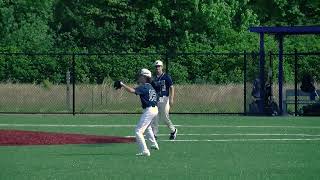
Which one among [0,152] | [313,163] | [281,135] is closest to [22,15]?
[281,135]

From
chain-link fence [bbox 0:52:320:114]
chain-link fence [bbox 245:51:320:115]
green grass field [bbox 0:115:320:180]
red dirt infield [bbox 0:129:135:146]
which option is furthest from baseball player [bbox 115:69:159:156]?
chain-link fence [bbox 0:52:320:114]

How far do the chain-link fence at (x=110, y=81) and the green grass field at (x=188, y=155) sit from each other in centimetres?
948

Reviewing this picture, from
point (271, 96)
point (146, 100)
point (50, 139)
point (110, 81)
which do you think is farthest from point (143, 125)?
point (110, 81)

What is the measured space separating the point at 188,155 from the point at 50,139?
198 inches

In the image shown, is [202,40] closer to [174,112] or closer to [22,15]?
[22,15]

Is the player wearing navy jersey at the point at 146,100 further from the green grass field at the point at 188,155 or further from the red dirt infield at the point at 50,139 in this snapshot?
the red dirt infield at the point at 50,139

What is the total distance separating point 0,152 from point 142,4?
36.8 m

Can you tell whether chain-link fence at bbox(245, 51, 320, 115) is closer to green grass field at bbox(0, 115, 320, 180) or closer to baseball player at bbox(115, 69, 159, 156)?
green grass field at bbox(0, 115, 320, 180)

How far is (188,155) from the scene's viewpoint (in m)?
20.6

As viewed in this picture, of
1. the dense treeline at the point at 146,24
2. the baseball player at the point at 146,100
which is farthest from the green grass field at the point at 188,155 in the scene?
the dense treeline at the point at 146,24

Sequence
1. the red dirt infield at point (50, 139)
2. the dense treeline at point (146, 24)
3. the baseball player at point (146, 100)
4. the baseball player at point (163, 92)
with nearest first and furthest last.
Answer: the baseball player at point (146, 100) < the red dirt infield at point (50, 139) < the baseball player at point (163, 92) < the dense treeline at point (146, 24)

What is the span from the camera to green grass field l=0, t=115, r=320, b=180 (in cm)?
1686

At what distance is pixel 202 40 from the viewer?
52.9 m

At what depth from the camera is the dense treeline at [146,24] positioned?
171 feet
